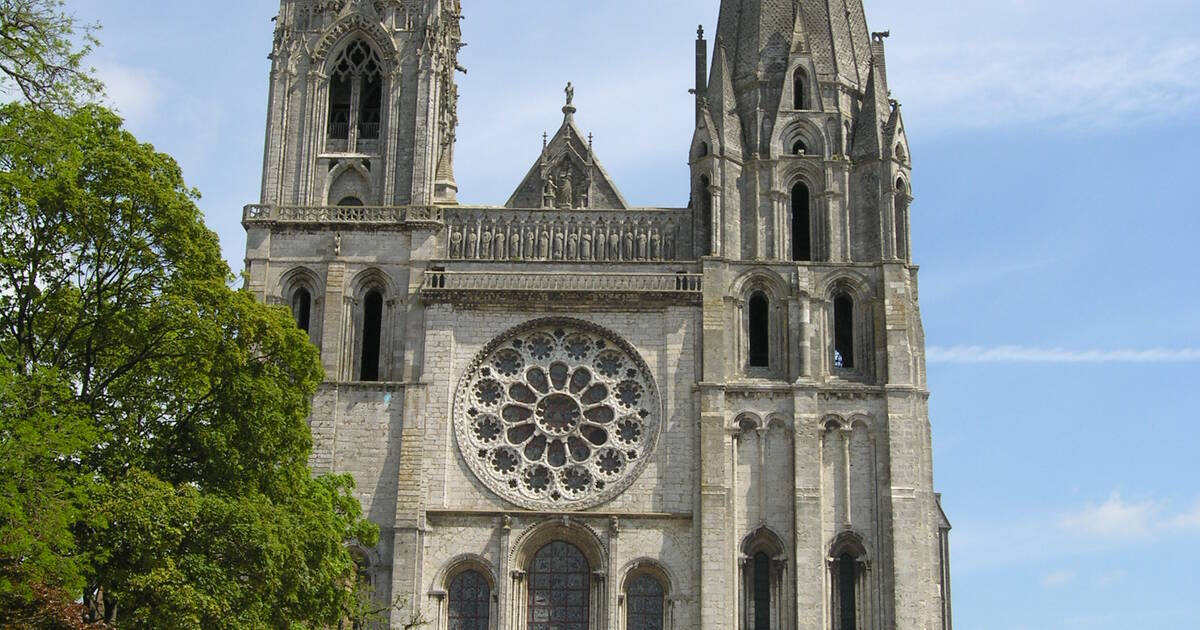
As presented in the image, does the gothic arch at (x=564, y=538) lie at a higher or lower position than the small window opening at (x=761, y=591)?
higher

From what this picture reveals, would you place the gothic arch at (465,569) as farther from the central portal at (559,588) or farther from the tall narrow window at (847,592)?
the tall narrow window at (847,592)

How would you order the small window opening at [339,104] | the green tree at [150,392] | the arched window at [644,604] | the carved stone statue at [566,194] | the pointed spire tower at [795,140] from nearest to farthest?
the green tree at [150,392], the arched window at [644,604], the pointed spire tower at [795,140], the carved stone statue at [566,194], the small window opening at [339,104]

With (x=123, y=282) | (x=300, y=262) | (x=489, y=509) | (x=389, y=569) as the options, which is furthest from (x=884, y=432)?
(x=123, y=282)

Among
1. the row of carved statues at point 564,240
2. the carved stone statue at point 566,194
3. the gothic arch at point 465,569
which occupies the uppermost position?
the carved stone statue at point 566,194

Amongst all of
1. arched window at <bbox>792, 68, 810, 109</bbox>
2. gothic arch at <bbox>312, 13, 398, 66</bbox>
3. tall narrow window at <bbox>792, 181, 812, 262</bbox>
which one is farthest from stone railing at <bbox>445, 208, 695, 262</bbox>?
gothic arch at <bbox>312, 13, 398, 66</bbox>

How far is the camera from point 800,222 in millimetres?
40781

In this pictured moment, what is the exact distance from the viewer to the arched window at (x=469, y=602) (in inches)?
1446

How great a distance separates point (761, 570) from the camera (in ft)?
122

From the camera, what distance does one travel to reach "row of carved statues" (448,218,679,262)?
1559 inches

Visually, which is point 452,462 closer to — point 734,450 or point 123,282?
point 734,450

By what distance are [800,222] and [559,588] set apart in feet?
36.0

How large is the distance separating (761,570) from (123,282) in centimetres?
1680

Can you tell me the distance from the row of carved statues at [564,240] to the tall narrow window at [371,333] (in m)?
2.20

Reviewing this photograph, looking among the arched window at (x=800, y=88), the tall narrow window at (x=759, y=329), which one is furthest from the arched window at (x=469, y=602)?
the arched window at (x=800, y=88)
